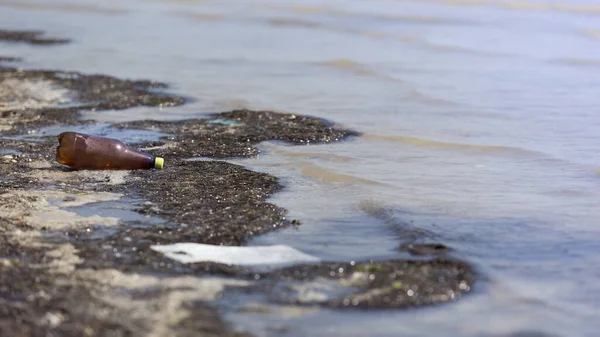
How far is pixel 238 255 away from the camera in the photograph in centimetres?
474

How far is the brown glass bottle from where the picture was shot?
6441mm

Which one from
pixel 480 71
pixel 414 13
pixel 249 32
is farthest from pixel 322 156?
pixel 414 13

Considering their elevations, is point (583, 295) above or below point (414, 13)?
below

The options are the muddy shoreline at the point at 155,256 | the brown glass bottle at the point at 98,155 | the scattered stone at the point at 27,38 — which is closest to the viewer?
the muddy shoreline at the point at 155,256

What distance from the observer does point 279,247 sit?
16.1ft

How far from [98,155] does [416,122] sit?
3.38 meters

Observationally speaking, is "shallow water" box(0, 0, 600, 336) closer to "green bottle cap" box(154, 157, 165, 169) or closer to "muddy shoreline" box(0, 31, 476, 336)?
"muddy shoreline" box(0, 31, 476, 336)

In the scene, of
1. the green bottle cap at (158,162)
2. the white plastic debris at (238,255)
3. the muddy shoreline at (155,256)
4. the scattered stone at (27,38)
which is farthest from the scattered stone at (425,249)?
the scattered stone at (27,38)

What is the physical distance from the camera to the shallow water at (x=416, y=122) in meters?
4.49

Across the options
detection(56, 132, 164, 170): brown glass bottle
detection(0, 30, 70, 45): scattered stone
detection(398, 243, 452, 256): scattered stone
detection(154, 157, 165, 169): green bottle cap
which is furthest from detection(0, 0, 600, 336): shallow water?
detection(56, 132, 164, 170): brown glass bottle

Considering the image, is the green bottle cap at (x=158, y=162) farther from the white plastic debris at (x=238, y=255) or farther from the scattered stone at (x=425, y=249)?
the scattered stone at (x=425, y=249)

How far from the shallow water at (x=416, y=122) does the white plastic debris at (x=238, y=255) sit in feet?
0.48

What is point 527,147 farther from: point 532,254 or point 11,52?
point 11,52

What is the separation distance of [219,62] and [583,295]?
9141 millimetres
